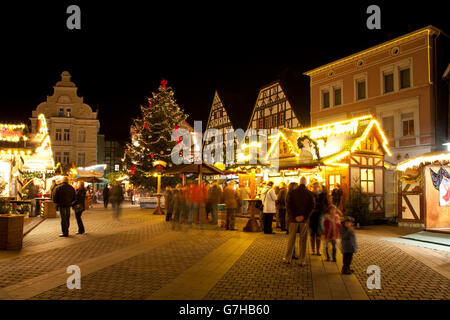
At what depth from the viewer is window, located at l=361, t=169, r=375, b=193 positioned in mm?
16766

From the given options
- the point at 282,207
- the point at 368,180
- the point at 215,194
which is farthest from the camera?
the point at 368,180

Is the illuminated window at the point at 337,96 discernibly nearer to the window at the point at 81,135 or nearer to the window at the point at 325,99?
the window at the point at 325,99

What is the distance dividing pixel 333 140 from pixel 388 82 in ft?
35.2

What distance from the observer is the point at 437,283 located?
226 inches

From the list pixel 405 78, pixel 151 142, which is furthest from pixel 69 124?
pixel 405 78

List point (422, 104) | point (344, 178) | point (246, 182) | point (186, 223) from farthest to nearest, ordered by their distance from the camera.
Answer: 1. point (422, 104)
2. point (246, 182)
3. point (344, 178)
4. point (186, 223)

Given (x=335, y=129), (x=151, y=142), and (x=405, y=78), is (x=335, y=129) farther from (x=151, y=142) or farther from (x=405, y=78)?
(x=151, y=142)

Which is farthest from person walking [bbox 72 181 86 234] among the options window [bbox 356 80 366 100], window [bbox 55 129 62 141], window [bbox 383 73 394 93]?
window [bbox 55 129 62 141]

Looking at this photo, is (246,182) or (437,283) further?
(246,182)

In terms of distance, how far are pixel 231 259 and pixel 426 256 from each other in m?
4.77

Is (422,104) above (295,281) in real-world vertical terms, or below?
above

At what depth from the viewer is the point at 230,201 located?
12.1 metres
